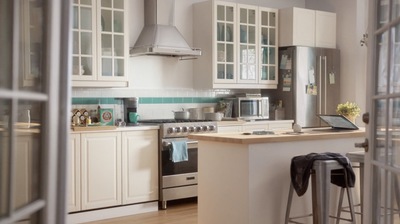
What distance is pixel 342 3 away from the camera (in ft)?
23.9

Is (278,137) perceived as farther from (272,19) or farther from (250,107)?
(272,19)

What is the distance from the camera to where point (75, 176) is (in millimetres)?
4914

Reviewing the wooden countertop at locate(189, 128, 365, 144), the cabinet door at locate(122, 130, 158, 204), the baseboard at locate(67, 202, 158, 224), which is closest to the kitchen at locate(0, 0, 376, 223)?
the cabinet door at locate(122, 130, 158, 204)

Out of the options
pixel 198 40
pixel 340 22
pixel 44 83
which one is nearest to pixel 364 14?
pixel 340 22

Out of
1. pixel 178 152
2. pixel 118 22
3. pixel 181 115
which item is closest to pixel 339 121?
pixel 178 152

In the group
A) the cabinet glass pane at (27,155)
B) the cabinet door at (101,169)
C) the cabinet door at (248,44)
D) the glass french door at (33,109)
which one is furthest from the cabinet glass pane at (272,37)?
the cabinet glass pane at (27,155)

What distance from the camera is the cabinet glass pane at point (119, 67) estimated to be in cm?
548

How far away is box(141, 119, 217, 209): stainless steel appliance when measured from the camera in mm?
5457

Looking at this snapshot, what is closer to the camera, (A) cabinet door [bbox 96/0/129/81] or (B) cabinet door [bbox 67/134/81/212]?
(B) cabinet door [bbox 67/134/81/212]

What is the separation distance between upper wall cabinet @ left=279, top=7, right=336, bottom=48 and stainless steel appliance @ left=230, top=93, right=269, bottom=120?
86cm

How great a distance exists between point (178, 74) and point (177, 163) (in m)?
1.34

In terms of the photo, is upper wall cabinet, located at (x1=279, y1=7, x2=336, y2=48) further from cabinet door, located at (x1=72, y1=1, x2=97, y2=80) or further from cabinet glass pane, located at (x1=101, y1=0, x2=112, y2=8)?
cabinet door, located at (x1=72, y1=1, x2=97, y2=80)

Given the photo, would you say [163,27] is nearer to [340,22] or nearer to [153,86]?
[153,86]

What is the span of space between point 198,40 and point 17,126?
17.4ft
